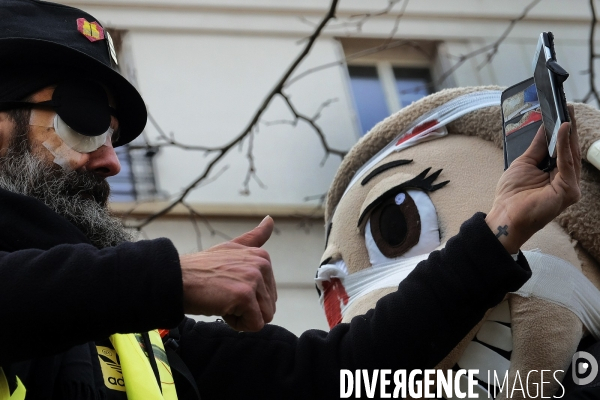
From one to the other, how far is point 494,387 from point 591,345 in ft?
0.94

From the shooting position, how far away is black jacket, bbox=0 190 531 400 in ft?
5.58

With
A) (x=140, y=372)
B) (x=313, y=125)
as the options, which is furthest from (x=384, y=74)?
(x=140, y=372)

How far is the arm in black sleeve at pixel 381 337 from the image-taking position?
2.14 meters

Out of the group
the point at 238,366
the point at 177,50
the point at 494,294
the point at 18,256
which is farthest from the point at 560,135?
the point at 177,50

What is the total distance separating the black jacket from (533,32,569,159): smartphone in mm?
259

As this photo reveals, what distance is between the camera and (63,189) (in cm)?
236

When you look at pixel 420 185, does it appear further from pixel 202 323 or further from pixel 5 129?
pixel 5 129

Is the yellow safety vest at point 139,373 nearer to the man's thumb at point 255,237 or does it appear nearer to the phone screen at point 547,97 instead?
the man's thumb at point 255,237

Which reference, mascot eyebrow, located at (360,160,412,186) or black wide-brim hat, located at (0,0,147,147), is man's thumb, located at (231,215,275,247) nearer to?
black wide-brim hat, located at (0,0,147,147)

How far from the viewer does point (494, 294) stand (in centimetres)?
213

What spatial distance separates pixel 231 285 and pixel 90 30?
1.18 m

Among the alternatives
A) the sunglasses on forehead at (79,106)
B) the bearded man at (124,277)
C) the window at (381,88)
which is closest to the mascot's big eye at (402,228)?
the bearded man at (124,277)

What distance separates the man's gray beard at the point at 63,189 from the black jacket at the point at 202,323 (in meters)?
0.25

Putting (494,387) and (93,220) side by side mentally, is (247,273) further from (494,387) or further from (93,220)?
(494,387)
